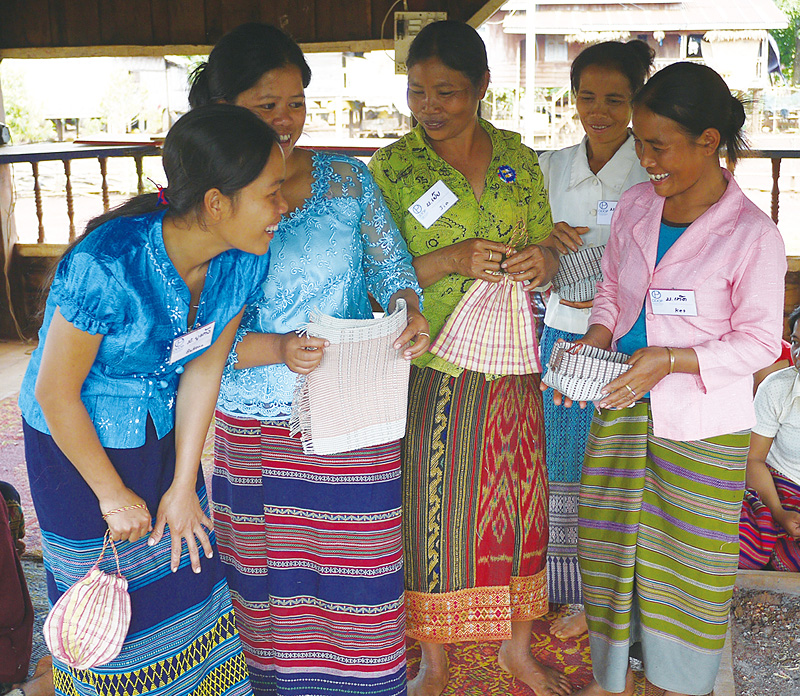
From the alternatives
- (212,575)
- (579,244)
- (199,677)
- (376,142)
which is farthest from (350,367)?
(376,142)

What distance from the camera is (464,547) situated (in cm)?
234

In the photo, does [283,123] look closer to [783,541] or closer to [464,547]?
[464,547]

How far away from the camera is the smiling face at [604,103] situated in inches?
107

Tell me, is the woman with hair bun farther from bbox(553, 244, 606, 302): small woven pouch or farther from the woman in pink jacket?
the woman in pink jacket

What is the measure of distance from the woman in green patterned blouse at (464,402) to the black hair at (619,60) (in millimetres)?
574

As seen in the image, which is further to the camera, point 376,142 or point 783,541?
point 376,142

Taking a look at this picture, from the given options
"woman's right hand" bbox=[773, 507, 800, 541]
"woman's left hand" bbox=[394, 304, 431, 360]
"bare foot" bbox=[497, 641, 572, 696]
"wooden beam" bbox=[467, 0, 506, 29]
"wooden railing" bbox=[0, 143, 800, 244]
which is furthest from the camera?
"wooden railing" bbox=[0, 143, 800, 244]

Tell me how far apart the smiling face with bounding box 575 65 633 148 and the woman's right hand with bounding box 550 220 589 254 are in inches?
17.0

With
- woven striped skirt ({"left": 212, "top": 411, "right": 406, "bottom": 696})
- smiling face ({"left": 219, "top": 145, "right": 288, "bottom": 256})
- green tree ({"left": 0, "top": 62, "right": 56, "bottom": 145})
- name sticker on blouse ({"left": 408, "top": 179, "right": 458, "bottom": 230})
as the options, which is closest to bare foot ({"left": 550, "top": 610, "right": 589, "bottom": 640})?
woven striped skirt ({"left": 212, "top": 411, "right": 406, "bottom": 696})

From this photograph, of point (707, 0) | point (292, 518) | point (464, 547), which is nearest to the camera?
point (292, 518)

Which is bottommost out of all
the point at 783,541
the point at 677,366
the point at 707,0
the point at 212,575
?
the point at 783,541

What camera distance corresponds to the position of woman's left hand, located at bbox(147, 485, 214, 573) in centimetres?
173

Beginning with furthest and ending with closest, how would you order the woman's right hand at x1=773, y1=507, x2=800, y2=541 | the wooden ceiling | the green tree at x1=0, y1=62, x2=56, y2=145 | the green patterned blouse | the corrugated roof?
the green tree at x1=0, y1=62, x2=56, y2=145 → the corrugated roof → the wooden ceiling → the woman's right hand at x1=773, y1=507, x2=800, y2=541 → the green patterned blouse

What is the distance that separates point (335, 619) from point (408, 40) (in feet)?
12.3
